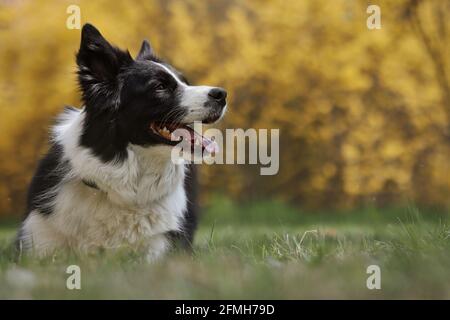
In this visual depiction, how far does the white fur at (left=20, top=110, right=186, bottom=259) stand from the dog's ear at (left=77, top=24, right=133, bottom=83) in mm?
345

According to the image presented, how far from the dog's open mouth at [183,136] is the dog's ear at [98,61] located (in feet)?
1.43

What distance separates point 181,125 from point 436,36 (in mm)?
5889

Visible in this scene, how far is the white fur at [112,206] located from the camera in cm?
399

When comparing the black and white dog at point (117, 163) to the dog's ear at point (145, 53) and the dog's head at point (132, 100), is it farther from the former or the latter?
the dog's ear at point (145, 53)

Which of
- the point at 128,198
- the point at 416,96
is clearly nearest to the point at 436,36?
the point at 416,96

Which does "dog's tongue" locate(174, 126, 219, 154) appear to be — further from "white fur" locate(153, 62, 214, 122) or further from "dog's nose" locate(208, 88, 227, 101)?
"dog's nose" locate(208, 88, 227, 101)

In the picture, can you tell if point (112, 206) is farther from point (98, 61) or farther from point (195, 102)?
point (98, 61)

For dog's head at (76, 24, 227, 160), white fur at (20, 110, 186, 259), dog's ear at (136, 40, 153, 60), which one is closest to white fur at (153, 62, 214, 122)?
dog's head at (76, 24, 227, 160)

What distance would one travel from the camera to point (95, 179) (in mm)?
4035

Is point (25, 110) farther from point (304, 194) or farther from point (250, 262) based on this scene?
point (250, 262)

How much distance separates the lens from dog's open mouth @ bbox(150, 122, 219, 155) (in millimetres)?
4105

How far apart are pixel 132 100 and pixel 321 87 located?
5.66 m

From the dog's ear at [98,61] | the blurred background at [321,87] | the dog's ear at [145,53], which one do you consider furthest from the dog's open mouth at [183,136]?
the blurred background at [321,87]

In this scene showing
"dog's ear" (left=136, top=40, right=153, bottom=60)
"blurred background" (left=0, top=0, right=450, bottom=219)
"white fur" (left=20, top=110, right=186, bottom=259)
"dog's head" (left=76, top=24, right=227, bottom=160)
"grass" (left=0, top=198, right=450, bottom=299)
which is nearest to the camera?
"grass" (left=0, top=198, right=450, bottom=299)
